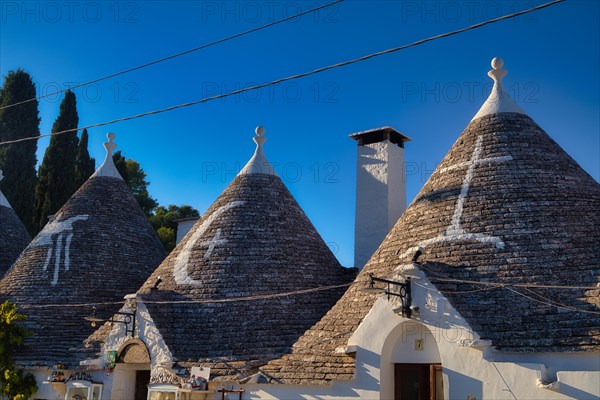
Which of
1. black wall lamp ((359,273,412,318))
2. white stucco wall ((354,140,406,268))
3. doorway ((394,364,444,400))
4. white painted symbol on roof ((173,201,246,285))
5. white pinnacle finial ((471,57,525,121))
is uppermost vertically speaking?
white pinnacle finial ((471,57,525,121))

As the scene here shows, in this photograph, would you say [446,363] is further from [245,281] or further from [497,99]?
[497,99]

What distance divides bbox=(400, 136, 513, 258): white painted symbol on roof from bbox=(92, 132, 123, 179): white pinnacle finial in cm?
1100

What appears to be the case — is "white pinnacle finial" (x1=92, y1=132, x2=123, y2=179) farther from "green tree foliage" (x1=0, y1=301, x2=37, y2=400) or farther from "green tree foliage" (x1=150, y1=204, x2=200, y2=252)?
"green tree foliage" (x1=150, y1=204, x2=200, y2=252)

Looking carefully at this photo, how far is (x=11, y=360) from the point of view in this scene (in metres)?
16.2

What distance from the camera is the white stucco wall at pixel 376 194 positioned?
56.6 feet

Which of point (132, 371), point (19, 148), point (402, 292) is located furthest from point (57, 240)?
point (19, 148)

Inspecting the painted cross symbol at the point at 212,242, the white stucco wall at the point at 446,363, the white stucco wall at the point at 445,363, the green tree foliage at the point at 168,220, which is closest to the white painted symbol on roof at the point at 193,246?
the painted cross symbol at the point at 212,242

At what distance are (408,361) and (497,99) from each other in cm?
589

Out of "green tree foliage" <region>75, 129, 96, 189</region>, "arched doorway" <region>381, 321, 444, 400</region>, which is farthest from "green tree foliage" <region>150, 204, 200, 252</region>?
"arched doorway" <region>381, 321, 444, 400</region>

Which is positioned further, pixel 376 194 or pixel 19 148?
pixel 19 148

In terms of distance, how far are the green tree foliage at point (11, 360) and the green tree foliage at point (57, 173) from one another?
58.6 ft

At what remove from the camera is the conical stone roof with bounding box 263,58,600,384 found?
34.0 ft

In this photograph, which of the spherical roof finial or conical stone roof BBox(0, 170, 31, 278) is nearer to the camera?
the spherical roof finial

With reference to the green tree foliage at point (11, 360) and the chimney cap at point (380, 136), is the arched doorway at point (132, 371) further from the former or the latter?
the chimney cap at point (380, 136)
